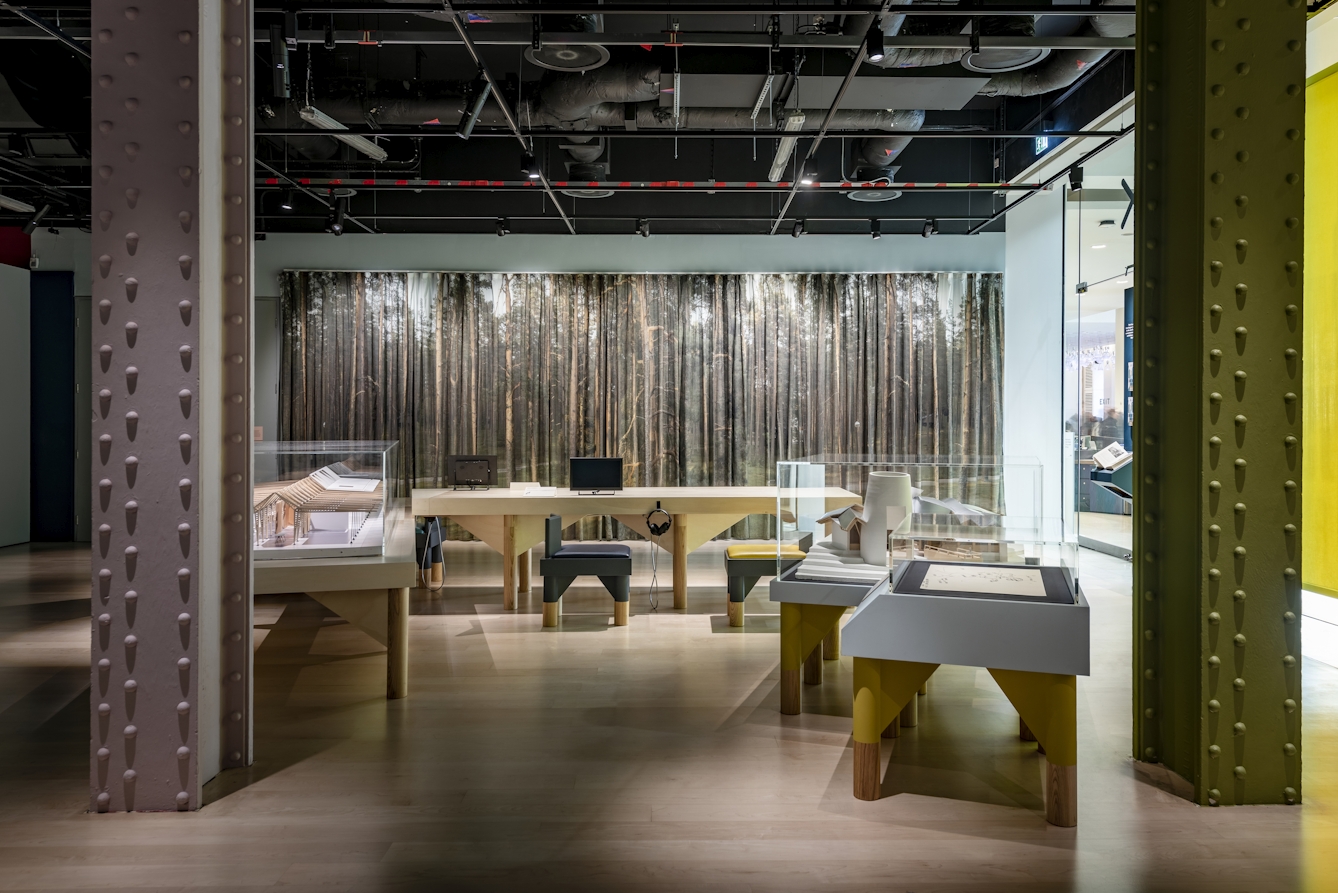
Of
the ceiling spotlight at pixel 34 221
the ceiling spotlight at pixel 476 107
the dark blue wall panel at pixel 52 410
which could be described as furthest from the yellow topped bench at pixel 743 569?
the dark blue wall panel at pixel 52 410

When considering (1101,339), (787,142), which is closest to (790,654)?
(787,142)

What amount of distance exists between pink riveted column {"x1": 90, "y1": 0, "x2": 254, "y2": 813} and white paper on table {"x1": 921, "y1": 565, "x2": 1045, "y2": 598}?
248 centimetres

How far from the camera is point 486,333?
9.23 metres

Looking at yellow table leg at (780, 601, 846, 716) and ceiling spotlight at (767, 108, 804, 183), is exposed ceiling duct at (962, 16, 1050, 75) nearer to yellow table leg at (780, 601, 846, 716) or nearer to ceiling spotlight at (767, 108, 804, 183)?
ceiling spotlight at (767, 108, 804, 183)

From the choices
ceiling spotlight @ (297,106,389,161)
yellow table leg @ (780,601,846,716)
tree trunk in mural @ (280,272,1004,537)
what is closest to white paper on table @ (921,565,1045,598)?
yellow table leg @ (780,601,846,716)

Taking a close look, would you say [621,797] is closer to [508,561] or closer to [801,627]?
[801,627]

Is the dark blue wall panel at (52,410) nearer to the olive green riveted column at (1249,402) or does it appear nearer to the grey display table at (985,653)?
the grey display table at (985,653)

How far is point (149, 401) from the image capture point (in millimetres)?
2730

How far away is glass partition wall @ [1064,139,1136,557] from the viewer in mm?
7594

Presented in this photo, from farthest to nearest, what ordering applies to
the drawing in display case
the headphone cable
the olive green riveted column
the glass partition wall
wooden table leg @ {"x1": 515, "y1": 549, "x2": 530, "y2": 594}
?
the glass partition wall
the headphone cable
wooden table leg @ {"x1": 515, "y1": 549, "x2": 530, "y2": 594}
the drawing in display case
the olive green riveted column

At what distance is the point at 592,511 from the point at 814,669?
2334 mm

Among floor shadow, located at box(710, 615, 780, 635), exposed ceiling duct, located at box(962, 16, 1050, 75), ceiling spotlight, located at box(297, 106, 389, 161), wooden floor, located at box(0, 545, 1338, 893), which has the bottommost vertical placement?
wooden floor, located at box(0, 545, 1338, 893)

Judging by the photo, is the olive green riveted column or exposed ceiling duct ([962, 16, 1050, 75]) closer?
the olive green riveted column

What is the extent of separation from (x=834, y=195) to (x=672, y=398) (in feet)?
9.06
